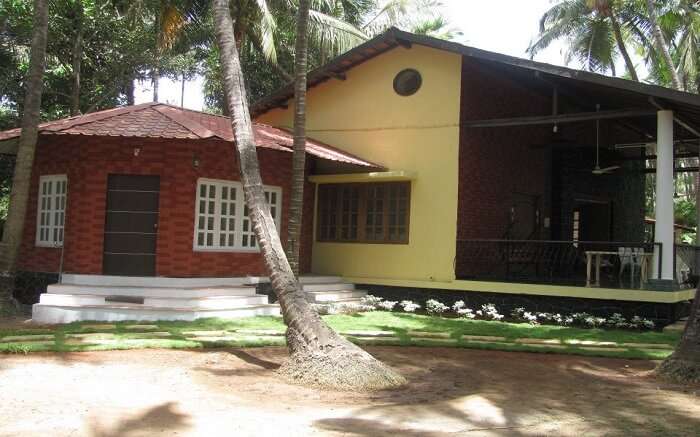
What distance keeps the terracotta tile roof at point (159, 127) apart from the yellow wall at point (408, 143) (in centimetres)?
118

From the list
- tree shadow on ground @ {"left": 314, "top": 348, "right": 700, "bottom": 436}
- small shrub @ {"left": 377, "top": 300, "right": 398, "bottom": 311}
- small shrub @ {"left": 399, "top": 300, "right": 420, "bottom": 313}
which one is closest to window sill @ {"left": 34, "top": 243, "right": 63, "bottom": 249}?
small shrub @ {"left": 377, "top": 300, "right": 398, "bottom": 311}

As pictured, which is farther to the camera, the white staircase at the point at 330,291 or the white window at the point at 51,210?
the white staircase at the point at 330,291

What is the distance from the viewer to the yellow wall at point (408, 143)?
1394 centimetres

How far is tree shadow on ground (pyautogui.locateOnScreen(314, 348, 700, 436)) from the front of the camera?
5.70 metres

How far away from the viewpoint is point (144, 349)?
854 cm

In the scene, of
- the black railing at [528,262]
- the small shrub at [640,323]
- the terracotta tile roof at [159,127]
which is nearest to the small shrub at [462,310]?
the black railing at [528,262]

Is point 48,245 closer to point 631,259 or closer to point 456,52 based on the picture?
point 456,52

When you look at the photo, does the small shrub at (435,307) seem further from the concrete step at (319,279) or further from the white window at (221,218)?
the white window at (221,218)

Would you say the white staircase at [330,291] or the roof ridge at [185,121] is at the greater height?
the roof ridge at [185,121]

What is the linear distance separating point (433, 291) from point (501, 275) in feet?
5.75

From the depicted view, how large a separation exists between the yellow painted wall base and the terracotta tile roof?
107 inches

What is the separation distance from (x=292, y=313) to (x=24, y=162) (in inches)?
253

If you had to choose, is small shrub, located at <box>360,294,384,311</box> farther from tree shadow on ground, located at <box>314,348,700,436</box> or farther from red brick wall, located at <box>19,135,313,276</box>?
tree shadow on ground, located at <box>314,348,700,436</box>

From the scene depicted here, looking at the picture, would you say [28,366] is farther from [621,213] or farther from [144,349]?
[621,213]
